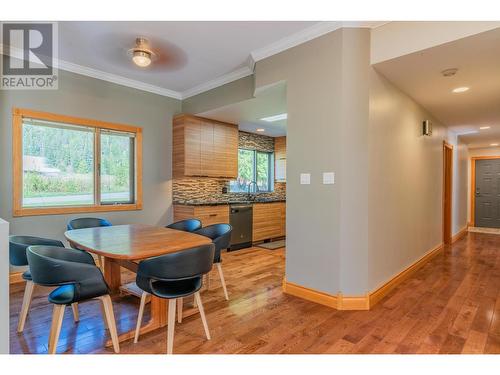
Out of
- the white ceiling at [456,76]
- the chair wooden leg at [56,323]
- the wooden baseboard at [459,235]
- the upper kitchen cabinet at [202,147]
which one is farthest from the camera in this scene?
the wooden baseboard at [459,235]

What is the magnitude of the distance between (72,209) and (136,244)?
2.21m

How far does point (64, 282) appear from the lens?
1.80m

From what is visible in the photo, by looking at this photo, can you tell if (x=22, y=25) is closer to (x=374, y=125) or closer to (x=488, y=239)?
(x=374, y=125)

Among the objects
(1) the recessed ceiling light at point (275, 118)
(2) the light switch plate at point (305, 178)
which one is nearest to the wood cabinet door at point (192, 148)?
(1) the recessed ceiling light at point (275, 118)

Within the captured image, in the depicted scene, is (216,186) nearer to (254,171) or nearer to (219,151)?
(219,151)

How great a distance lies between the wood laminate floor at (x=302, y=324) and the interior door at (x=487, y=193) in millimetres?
5999

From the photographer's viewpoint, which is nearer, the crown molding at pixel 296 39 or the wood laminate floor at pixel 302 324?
the wood laminate floor at pixel 302 324

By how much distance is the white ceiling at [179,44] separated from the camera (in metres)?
2.82

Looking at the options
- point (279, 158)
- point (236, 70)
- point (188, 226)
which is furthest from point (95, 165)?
point (279, 158)

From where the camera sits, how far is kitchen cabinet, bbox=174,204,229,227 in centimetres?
464

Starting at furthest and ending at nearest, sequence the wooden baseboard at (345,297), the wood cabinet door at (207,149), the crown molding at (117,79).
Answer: the wood cabinet door at (207,149)
the crown molding at (117,79)
the wooden baseboard at (345,297)

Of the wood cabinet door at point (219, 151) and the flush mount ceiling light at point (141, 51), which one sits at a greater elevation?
the flush mount ceiling light at point (141, 51)

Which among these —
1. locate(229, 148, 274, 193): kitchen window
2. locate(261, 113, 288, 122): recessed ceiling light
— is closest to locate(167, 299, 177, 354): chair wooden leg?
locate(261, 113, 288, 122): recessed ceiling light

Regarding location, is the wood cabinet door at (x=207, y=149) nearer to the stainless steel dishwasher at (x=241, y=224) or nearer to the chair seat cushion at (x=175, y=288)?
the stainless steel dishwasher at (x=241, y=224)
